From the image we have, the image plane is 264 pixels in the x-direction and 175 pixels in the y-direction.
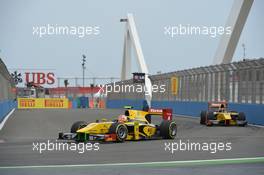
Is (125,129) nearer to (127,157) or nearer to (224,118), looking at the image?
(127,157)

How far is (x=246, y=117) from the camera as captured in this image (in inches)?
A: 1049

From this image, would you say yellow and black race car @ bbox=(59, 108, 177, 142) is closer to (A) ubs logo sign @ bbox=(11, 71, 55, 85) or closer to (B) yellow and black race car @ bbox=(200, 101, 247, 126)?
(B) yellow and black race car @ bbox=(200, 101, 247, 126)

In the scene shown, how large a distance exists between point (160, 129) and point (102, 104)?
58.9 m

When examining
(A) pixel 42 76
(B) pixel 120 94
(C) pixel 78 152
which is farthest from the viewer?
(A) pixel 42 76

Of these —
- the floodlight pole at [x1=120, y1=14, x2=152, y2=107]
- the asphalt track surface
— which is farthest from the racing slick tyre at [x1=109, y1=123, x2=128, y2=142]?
the floodlight pole at [x1=120, y1=14, x2=152, y2=107]

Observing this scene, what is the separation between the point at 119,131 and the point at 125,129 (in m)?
0.27

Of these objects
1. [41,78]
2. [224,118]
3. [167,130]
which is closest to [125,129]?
[167,130]

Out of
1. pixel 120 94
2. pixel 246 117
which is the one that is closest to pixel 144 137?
pixel 246 117

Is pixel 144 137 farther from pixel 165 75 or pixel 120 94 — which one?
pixel 120 94

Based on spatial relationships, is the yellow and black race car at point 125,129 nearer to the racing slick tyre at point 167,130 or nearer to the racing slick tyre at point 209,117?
the racing slick tyre at point 167,130

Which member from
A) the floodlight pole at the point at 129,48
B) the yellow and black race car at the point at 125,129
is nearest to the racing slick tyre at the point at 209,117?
the yellow and black race car at the point at 125,129

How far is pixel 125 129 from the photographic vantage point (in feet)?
50.0

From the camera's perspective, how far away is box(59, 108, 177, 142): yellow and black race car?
1473cm

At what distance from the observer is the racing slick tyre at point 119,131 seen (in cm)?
1488
